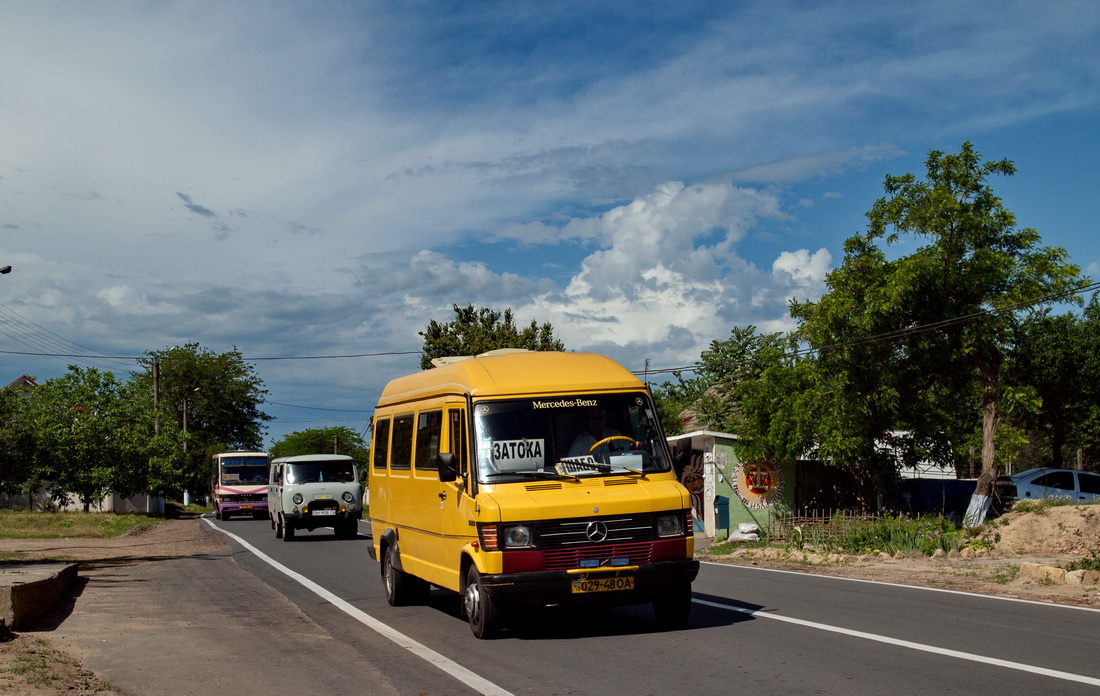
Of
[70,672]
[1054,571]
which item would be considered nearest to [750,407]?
[1054,571]

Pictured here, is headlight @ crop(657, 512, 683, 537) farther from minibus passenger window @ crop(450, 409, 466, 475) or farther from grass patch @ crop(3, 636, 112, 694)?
grass patch @ crop(3, 636, 112, 694)

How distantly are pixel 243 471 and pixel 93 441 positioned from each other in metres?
7.31

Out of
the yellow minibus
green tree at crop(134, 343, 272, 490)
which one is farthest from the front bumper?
green tree at crop(134, 343, 272, 490)

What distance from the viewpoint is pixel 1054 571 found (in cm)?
1436

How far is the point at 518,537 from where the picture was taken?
934 centimetres

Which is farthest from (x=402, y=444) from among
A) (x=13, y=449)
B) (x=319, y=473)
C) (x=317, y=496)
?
(x=13, y=449)

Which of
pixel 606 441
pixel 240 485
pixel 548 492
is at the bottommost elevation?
pixel 240 485

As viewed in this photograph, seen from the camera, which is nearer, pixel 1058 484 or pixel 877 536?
pixel 877 536

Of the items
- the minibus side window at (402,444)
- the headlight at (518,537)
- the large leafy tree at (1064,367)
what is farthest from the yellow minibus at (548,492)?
the large leafy tree at (1064,367)

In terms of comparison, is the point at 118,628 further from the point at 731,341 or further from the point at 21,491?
the point at 731,341

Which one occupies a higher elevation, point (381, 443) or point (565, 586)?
point (381, 443)

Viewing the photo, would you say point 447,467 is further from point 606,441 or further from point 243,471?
point 243,471

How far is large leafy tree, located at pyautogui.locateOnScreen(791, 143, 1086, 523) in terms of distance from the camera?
87.2ft

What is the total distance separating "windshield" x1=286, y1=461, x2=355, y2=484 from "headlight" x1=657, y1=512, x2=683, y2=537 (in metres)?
19.4
